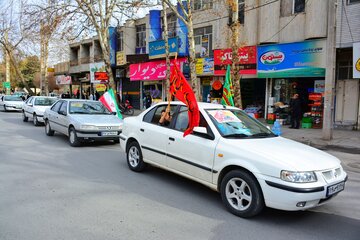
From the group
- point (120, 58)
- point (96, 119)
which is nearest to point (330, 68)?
point (96, 119)

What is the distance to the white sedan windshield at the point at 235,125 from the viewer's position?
4.76 m

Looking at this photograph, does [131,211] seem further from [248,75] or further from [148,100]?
[148,100]

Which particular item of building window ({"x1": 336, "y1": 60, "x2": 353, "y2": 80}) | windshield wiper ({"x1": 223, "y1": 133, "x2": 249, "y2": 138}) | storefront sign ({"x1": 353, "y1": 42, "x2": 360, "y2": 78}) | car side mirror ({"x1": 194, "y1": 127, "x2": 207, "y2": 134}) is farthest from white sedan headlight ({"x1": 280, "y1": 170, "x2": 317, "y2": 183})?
building window ({"x1": 336, "y1": 60, "x2": 353, "y2": 80})

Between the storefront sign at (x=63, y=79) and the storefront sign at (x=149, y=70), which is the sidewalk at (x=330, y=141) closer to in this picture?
the storefront sign at (x=149, y=70)

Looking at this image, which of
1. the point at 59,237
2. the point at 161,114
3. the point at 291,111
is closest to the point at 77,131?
the point at 161,114

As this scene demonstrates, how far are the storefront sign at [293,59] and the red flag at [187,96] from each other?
10.3 m

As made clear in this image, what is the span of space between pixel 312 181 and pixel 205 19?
57.0 feet

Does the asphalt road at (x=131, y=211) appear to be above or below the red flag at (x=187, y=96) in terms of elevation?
below

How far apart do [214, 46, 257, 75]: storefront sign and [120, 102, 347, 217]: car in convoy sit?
38.0 feet

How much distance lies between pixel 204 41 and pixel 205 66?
1.82m

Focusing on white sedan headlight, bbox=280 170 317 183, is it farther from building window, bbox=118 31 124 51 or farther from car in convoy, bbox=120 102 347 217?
building window, bbox=118 31 124 51

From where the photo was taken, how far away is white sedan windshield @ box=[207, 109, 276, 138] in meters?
4.76

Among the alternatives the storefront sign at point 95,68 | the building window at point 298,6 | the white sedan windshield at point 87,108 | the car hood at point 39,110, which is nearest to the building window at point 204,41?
the building window at point 298,6

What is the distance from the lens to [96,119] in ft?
30.2
